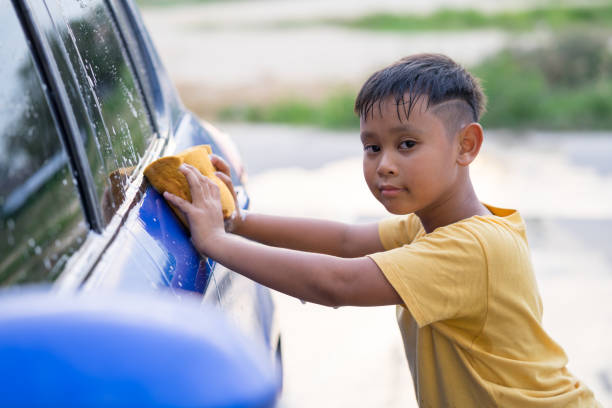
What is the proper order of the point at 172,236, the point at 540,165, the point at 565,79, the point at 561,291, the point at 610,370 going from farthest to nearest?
the point at 565,79 < the point at 540,165 < the point at 561,291 < the point at 610,370 < the point at 172,236

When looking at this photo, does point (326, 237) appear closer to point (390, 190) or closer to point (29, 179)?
point (390, 190)

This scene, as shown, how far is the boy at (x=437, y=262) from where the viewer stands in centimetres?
187

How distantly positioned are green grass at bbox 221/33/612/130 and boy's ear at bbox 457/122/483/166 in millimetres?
7733

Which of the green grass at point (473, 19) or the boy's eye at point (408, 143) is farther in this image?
the green grass at point (473, 19)

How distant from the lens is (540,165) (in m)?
7.77

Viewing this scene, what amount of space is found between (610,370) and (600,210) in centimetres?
266

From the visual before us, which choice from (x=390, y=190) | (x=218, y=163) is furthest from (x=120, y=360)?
(x=218, y=163)

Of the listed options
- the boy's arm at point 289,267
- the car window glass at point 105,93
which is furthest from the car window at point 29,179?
the boy's arm at point 289,267

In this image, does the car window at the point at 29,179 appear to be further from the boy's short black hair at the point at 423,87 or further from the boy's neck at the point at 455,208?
the boy's neck at the point at 455,208

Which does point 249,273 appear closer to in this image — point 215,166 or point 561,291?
point 215,166

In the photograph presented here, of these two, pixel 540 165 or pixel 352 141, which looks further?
pixel 352 141

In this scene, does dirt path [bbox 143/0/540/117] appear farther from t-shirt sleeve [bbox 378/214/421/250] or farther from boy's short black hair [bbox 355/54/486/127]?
boy's short black hair [bbox 355/54/486/127]

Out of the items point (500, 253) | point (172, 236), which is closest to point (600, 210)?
point (500, 253)

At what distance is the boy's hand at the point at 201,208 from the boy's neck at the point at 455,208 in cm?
60
